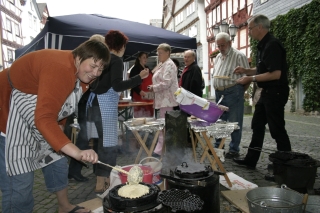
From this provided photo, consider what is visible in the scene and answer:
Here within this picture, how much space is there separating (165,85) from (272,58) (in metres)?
1.97

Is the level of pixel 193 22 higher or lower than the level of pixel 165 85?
higher

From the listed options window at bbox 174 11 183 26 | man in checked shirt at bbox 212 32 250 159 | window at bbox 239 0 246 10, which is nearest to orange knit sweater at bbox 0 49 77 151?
man in checked shirt at bbox 212 32 250 159

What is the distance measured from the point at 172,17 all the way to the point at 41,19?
1960 cm

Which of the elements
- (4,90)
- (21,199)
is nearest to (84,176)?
(21,199)

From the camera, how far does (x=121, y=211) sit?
1.83 metres

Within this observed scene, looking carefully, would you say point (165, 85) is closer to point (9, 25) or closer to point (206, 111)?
point (206, 111)

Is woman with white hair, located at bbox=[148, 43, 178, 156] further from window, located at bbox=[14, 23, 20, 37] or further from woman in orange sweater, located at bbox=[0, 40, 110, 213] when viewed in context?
window, located at bbox=[14, 23, 20, 37]

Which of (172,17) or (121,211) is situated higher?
(172,17)

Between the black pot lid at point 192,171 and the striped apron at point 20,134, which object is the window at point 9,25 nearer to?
the striped apron at point 20,134

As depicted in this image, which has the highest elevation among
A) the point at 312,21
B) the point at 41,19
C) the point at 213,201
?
the point at 41,19

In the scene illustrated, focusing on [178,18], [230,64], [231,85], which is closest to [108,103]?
[231,85]

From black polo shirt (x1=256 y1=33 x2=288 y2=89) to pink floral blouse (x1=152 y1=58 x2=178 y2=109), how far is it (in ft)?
5.48

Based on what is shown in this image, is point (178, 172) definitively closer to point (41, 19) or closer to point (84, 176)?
point (84, 176)

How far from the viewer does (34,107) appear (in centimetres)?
200
